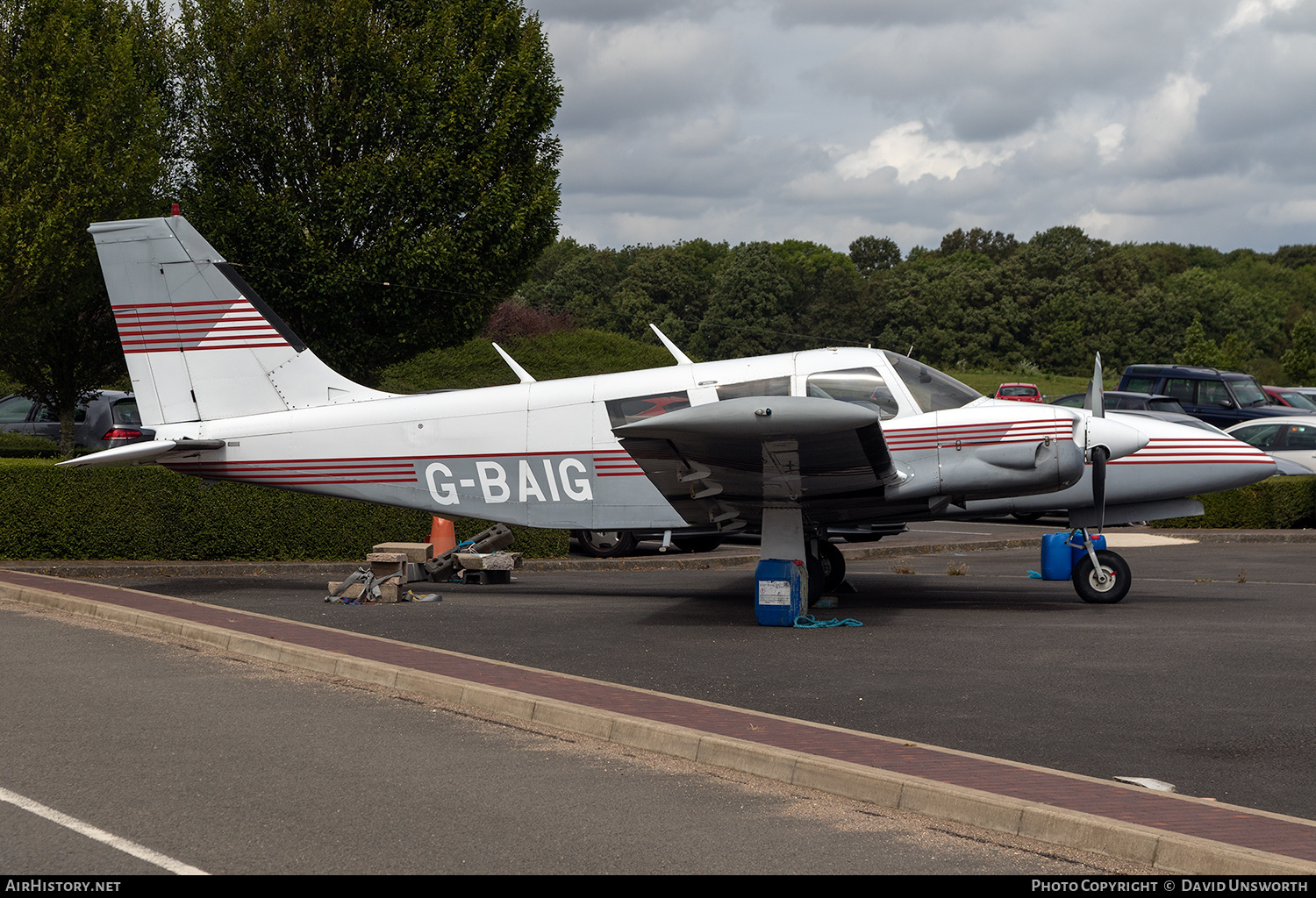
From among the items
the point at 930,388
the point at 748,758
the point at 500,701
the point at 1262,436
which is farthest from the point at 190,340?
the point at 1262,436

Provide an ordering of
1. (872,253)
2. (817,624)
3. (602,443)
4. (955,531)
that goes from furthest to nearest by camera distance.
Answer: (872,253) → (955,531) → (602,443) → (817,624)

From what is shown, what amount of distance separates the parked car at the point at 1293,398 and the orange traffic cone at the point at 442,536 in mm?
26801

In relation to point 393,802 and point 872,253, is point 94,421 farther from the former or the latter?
point 872,253

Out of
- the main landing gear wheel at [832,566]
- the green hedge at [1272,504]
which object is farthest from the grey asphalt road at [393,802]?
the green hedge at [1272,504]

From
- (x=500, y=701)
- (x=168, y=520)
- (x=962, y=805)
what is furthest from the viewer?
(x=168, y=520)

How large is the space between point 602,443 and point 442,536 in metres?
4.03

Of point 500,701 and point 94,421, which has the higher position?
point 94,421

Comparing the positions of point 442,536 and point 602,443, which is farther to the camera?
point 442,536

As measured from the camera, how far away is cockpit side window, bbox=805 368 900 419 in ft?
40.7

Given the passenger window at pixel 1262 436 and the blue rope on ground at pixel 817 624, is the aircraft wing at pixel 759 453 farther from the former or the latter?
the passenger window at pixel 1262 436

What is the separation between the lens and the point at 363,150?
19781 millimetres

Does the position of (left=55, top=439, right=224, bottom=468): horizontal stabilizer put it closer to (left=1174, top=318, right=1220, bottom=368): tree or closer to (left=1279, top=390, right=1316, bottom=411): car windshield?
(left=1279, top=390, right=1316, bottom=411): car windshield

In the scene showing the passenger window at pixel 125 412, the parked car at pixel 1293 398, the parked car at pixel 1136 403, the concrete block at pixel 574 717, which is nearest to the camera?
the concrete block at pixel 574 717

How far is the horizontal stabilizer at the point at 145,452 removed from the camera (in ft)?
41.1
